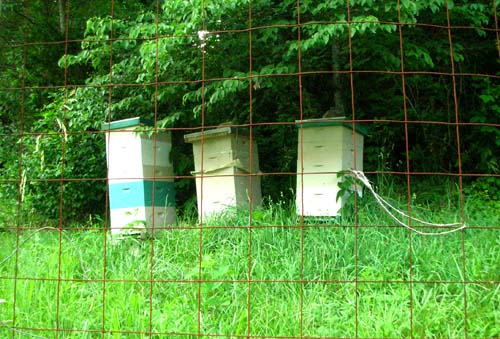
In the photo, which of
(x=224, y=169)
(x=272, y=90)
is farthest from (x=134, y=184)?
(x=272, y=90)

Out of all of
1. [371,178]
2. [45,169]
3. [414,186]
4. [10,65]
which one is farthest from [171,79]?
[10,65]

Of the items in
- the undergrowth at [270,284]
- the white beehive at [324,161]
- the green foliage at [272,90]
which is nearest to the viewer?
the undergrowth at [270,284]

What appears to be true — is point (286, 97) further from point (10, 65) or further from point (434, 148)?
point (10, 65)

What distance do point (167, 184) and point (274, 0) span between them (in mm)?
1992

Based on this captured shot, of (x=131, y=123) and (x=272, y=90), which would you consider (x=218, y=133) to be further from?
(x=272, y=90)

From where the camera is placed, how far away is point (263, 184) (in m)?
5.06

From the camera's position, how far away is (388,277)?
297cm

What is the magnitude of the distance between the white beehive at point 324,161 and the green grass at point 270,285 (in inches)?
5.5

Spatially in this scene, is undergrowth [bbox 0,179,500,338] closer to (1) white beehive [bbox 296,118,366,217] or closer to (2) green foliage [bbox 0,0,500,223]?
(1) white beehive [bbox 296,118,366,217]

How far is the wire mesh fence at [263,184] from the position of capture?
261cm

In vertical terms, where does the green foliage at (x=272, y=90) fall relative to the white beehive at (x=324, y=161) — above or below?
above

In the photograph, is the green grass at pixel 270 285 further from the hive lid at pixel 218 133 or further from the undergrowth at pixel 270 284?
the hive lid at pixel 218 133

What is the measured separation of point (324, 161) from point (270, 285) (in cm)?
128

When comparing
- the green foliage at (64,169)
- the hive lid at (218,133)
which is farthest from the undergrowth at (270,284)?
the green foliage at (64,169)
